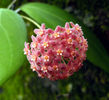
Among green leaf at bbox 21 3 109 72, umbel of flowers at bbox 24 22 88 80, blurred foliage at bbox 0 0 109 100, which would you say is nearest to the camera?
umbel of flowers at bbox 24 22 88 80

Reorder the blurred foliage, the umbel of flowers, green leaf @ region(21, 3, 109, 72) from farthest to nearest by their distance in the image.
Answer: the blurred foliage, green leaf @ region(21, 3, 109, 72), the umbel of flowers

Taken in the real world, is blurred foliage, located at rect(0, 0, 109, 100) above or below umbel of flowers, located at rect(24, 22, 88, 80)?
below

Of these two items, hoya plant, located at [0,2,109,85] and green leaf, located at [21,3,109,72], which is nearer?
hoya plant, located at [0,2,109,85]

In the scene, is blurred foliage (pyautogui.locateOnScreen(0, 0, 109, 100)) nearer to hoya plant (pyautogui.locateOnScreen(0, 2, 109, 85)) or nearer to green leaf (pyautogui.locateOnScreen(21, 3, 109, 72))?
green leaf (pyautogui.locateOnScreen(21, 3, 109, 72))

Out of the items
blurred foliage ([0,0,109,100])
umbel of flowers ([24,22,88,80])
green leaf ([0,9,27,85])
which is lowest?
blurred foliage ([0,0,109,100])

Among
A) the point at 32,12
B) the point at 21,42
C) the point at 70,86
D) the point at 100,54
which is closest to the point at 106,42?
the point at 100,54

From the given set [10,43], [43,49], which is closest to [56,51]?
[43,49]

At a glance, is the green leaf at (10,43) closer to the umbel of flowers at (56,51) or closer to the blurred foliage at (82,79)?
the umbel of flowers at (56,51)

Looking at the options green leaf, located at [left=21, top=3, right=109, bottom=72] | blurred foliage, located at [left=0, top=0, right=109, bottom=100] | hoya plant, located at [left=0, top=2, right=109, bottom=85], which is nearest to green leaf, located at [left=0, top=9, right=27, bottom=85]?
hoya plant, located at [left=0, top=2, right=109, bottom=85]

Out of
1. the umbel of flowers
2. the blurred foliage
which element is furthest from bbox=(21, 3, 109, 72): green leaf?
the umbel of flowers
